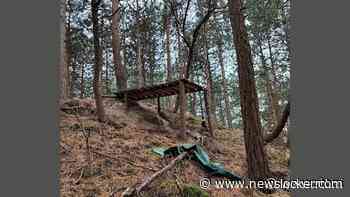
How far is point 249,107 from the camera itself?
5496 millimetres

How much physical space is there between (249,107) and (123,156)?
2.55 meters

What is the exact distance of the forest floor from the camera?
4.62m

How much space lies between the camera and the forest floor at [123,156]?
15.1 ft

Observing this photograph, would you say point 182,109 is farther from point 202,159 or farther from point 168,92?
point 202,159

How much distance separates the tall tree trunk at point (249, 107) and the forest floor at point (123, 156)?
0.47m

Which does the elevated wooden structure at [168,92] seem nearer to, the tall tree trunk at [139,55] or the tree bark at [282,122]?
the tree bark at [282,122]

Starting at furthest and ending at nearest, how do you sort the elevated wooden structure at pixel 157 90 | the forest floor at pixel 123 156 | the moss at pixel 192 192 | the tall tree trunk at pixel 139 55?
1. the tall tree trunk at pixel 139 55
2. the elevated wooden structure at pixel 157 90
3. the forest floor at pixel 123 156
4. the moss at pixel 192 192

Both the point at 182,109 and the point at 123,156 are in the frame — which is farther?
the point at 182,109

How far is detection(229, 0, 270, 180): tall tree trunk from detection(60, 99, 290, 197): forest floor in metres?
0.47

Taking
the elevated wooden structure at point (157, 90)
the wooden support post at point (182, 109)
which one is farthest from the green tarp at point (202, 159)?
the elevated wooden structure at point (157, 90)

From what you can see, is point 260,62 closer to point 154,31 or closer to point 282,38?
point 282,38

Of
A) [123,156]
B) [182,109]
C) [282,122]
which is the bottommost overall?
[123,156]

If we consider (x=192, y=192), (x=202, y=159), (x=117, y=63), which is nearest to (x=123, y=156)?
(x=202, y=159)

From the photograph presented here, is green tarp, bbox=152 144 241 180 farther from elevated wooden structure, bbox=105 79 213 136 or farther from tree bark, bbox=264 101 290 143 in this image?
elevated wooden structure, bbox=105 79 213 136
